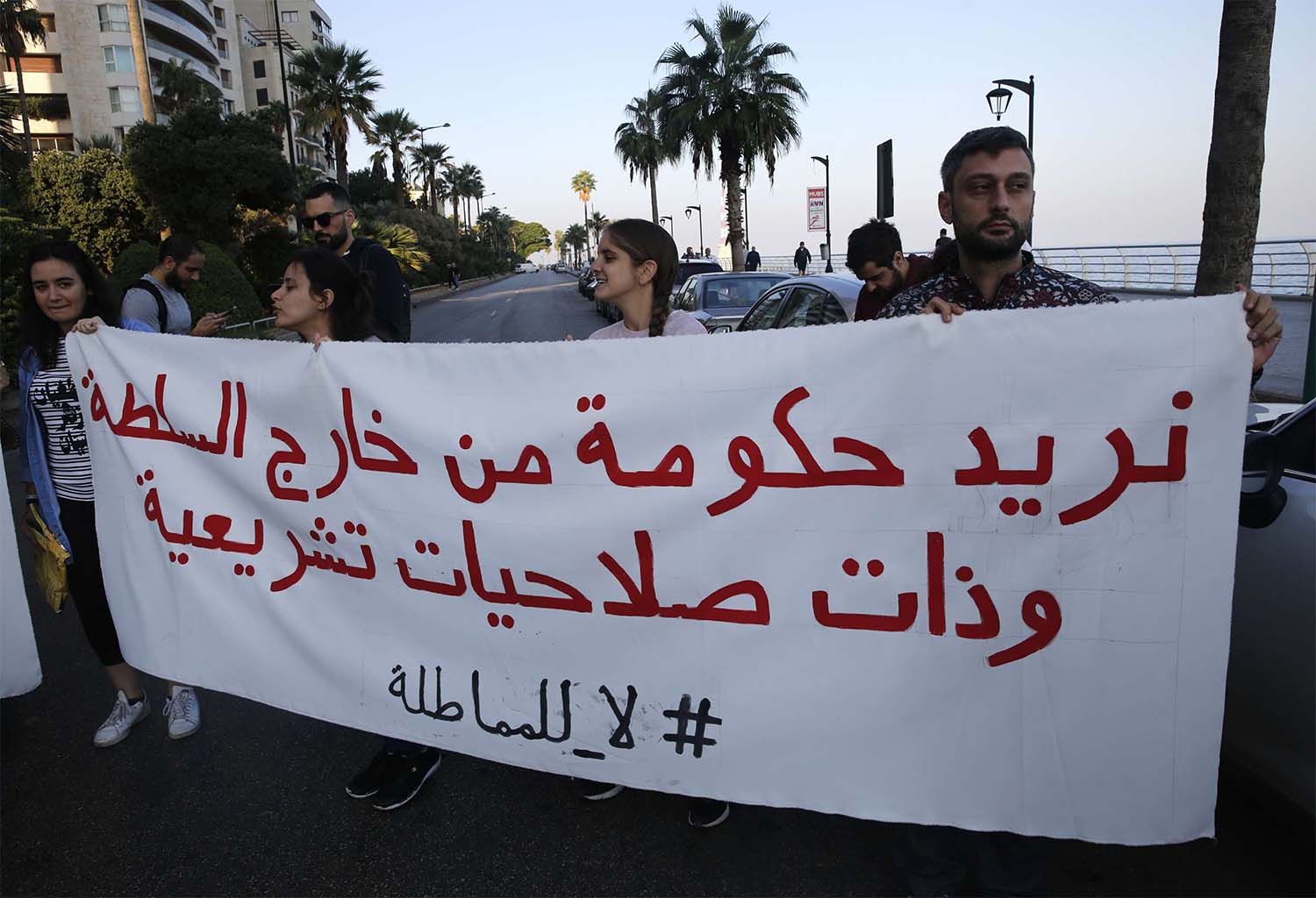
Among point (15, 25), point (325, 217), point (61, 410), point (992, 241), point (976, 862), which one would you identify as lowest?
point (976, 862)

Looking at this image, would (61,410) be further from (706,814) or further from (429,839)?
(706,814)

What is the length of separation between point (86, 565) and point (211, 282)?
682 inches

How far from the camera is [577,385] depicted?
2473 millimetres

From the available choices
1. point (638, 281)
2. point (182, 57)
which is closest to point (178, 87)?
point (182, 57)

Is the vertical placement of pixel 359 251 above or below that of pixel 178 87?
below

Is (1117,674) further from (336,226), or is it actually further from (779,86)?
(779,86)

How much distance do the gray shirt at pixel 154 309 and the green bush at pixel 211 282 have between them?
1285cm

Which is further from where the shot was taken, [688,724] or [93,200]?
[93,200]

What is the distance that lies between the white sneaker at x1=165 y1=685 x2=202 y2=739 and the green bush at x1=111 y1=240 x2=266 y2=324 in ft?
47.0

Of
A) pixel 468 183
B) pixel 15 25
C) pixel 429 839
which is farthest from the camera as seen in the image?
pixel 468 183

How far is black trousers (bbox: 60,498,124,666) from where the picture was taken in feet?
10.8

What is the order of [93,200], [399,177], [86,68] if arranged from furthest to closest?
1. [399,177]
2. [86,68]
3. [93,200]

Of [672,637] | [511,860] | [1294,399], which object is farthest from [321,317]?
[1294,399]

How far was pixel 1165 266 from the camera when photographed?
23812 millimetres
